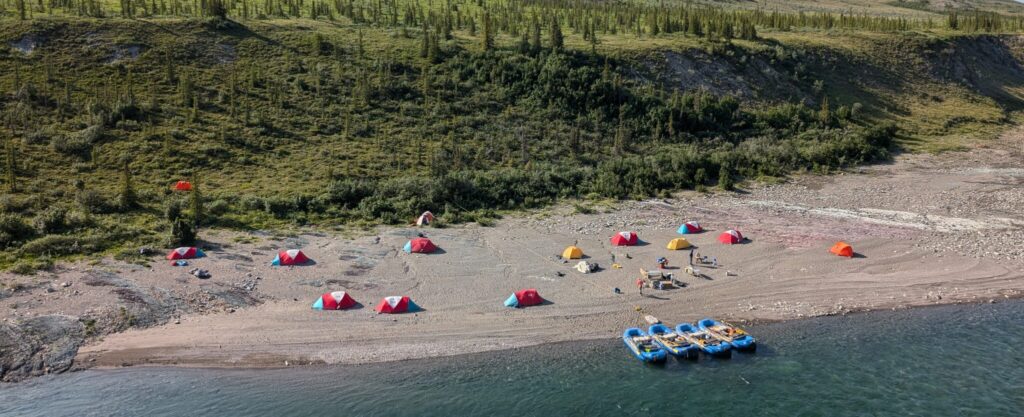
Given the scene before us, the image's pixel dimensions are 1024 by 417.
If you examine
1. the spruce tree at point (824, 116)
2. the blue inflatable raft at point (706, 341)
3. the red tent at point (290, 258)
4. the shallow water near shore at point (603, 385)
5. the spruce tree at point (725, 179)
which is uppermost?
the spruce tree at point (824, 116)

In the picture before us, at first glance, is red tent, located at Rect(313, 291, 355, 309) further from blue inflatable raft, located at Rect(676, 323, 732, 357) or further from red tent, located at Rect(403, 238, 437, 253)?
blue inflatable raft, located at Rect(676, 323, 732, 357)

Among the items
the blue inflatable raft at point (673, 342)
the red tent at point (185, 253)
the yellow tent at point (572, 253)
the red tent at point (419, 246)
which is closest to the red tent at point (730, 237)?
the yellow tent at point (572, 253)

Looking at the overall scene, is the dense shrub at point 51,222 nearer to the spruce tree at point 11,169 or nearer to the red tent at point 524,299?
the spruce tree at point 11,169

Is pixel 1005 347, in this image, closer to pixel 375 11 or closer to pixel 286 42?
pixel 286 42

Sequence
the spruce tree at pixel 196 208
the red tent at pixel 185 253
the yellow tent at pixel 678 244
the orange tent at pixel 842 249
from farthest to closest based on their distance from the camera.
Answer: the spruce tree at pixel 196 208, the yellow tent at pixel 678 244, the orange tent at pixel 842 249, the red tent at pixel 185 253

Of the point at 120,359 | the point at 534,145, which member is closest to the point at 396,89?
the point at 534,145

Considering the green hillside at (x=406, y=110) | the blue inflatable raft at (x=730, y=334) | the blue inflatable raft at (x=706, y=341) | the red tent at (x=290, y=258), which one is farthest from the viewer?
the green hillside at (x=406, y=110)
